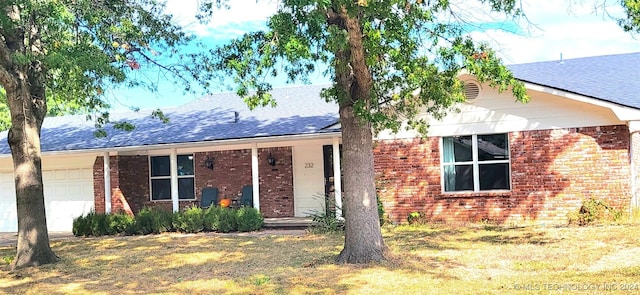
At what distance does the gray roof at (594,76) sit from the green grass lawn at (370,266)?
3.21m

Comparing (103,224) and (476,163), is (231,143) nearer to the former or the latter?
(103,224)

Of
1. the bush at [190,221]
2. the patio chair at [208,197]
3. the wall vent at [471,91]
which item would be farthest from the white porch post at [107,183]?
the wall vent at [471,91]

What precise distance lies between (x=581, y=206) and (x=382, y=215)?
452 cm

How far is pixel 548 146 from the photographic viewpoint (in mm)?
14523

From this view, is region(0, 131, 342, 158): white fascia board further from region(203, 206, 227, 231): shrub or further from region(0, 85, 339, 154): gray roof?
region(203, 206, 227, 231): shrub

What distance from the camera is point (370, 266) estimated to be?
32.3 feet

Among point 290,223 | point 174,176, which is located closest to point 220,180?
point 174,176

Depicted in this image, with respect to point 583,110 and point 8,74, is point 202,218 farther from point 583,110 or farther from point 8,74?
point 583,110

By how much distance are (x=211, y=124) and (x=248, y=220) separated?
3.52 metres

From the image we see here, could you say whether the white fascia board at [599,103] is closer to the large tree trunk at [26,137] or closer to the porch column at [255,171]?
the porch column at [255,171]

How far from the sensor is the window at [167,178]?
19.6 m

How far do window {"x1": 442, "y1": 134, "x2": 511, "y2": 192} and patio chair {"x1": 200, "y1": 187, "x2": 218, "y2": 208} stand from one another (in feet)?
23.1

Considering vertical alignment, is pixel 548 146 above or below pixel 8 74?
below

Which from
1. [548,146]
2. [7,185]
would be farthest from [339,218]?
[7,185]
